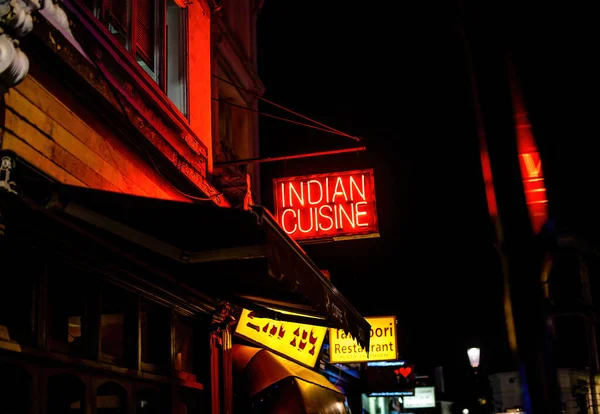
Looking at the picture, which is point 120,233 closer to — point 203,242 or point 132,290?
point 203,242

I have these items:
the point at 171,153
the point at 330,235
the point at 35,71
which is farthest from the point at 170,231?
the point at 330,235

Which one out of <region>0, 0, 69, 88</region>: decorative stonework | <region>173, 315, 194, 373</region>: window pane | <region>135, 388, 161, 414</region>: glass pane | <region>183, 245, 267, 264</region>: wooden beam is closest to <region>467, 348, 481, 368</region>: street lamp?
<region>173, 315, 194, 373</region>: window pane

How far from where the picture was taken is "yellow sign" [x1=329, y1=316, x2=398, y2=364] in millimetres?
18469

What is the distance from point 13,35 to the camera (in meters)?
5.19

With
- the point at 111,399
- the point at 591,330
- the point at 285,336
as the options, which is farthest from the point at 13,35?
the point at 591,330

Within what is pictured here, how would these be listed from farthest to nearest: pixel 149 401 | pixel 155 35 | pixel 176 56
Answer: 1. pixel 176 56
2. pixel 155 35
3. pixel 149 401

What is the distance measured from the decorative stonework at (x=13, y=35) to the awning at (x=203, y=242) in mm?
765

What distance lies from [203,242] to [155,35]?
3882 mm

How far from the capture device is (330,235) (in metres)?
13.7

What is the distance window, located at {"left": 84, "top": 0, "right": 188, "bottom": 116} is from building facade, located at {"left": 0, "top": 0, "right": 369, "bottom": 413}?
2 cm

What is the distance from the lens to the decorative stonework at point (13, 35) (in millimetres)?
5016

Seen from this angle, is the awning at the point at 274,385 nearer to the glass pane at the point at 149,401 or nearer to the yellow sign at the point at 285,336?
the yellow sign at the point at 285,336

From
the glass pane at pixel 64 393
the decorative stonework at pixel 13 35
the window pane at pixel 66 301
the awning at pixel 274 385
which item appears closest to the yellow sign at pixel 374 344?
the awning at pixel 274 385

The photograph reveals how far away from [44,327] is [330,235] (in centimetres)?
850
